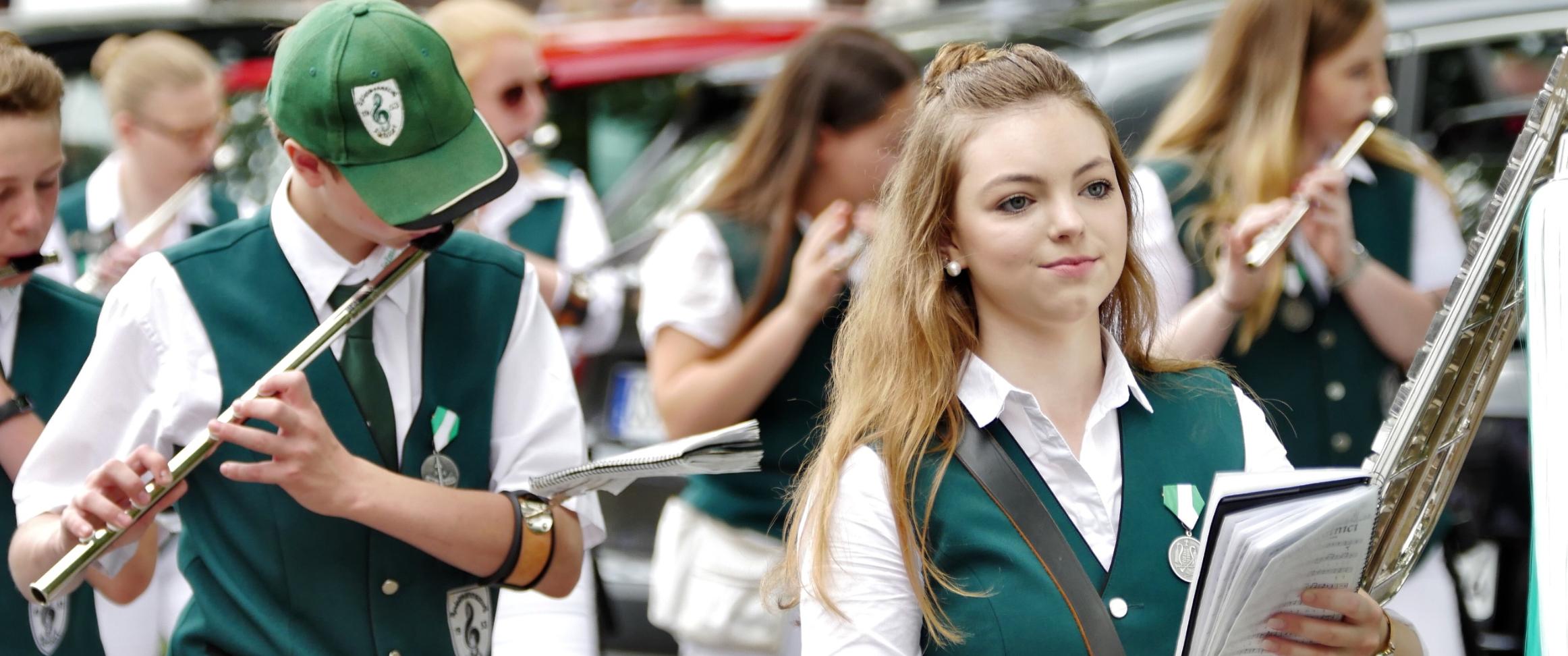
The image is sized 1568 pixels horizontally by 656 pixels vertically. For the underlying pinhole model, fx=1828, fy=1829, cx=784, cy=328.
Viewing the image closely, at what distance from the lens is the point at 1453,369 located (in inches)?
91.4

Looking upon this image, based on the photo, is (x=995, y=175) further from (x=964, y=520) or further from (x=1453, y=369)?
(x=1453, y=369)

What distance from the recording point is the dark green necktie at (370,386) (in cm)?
270

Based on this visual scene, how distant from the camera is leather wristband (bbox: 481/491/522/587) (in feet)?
8.96

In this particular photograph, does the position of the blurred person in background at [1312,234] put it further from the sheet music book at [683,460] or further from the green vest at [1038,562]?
the sheet music book at [683,460]

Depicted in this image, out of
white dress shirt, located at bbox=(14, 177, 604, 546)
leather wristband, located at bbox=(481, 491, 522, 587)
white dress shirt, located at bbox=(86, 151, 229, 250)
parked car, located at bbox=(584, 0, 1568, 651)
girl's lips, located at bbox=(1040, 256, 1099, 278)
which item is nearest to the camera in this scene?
girl's lips, located at bbox=(1040, 256, 1099, 278)

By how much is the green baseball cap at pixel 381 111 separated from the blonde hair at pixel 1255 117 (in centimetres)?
179

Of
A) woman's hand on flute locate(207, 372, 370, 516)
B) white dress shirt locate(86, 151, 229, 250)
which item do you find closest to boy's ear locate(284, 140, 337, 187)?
woman's hand on flute locate(207, 372, 370, 516)

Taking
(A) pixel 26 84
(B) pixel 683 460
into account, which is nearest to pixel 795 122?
(A) pixel 26 84

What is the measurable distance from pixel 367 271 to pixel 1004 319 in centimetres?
98

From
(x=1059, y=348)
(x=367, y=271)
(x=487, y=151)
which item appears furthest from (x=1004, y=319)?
(x=367, y=271)

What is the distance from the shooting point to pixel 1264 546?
1.95 m

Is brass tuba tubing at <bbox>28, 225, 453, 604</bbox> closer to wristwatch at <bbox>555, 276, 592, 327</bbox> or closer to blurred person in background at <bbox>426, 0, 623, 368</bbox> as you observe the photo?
blurred person in background at <bbox>426, 0, 623, 368</bbox>

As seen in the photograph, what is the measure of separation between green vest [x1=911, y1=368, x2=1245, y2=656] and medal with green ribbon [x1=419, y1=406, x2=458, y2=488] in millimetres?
812

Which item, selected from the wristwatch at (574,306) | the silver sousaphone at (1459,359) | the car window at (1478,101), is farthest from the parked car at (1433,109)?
the silver sousaphone at (1459,359)
